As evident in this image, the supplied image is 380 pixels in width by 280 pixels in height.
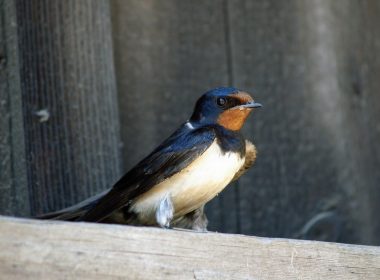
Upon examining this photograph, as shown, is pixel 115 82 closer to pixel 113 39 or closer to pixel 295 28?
pixel 113 39

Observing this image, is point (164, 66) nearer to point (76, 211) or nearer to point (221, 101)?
point (221, 101)

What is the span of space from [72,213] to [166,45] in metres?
0.54

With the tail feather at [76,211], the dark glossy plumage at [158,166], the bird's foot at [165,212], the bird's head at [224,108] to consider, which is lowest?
the bird's foot at [165,212]

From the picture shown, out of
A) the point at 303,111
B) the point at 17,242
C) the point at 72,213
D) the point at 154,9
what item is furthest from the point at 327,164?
the point at 17,242

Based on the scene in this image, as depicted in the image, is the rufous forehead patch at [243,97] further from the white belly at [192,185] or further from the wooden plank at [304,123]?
the wooden plank at [304,123]

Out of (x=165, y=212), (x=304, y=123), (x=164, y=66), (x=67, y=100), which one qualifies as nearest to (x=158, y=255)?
(x=165, y=212)

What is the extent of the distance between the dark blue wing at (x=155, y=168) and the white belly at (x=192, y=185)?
26mm

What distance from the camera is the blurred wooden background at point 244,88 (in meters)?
2.12

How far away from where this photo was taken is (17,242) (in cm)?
141

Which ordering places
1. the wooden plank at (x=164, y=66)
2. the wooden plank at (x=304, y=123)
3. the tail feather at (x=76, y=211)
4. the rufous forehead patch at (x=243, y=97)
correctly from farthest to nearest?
1. the wooden plank at (x=304, y=123)
2. the wooden plank at (x=164, y=66)
3. the rufous forehead patch at (x=243, y=97)
4. the tail feather at (x=76, y=211)

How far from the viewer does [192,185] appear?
6.82ft

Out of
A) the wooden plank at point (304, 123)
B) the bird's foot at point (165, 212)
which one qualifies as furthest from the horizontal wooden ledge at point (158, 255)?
the wooden plank at point (304, 123)

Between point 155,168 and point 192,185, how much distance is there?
0.09m

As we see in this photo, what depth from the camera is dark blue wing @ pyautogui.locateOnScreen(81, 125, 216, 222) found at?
77.7 inches
